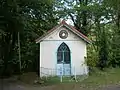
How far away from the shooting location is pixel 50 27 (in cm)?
2823

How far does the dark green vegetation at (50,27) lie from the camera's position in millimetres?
23797

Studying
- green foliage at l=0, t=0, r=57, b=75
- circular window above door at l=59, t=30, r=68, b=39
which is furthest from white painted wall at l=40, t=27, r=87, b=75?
green foliage at l=0, t=0, r=57, b=75

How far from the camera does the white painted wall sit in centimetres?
2270

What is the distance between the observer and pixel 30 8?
25266 mm

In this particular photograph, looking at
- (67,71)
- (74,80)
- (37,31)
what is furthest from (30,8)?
(74,80)

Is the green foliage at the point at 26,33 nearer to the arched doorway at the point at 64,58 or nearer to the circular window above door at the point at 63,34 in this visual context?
the circular window above door at the point at 63,34

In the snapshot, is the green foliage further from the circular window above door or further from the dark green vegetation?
the circular window above door

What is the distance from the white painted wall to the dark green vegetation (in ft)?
2.85

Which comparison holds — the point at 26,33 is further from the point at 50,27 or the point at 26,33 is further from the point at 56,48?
the point at 56,48

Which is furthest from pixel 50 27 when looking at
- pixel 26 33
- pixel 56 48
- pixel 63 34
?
pixel 56 48

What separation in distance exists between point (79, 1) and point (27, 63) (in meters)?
9.98

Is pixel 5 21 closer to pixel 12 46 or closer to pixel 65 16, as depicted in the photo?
pixel 12 46

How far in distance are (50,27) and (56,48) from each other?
5823mm

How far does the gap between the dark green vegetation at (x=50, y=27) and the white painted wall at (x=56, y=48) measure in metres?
0.87
